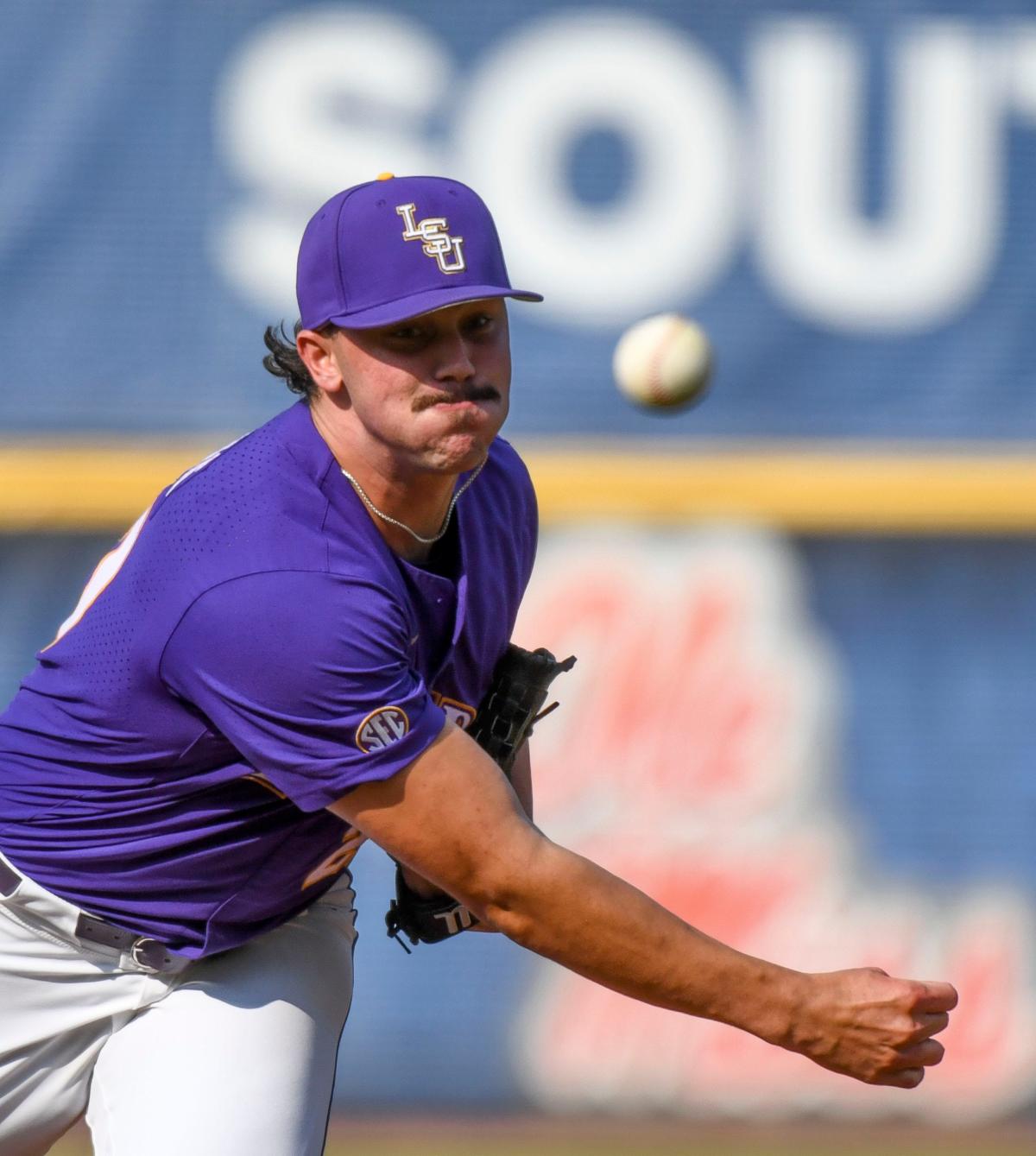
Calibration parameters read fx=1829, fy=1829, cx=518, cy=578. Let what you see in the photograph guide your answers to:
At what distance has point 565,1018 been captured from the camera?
17.3 feet

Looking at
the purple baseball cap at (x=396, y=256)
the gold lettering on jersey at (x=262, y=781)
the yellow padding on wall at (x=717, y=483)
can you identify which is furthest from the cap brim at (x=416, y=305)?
the yellow padding on wall at (x=717, y=483)

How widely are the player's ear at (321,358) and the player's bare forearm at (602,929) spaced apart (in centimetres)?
56

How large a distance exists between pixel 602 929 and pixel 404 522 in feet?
2.19

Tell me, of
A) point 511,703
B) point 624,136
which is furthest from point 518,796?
point 624,136

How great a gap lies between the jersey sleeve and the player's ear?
0.36 m

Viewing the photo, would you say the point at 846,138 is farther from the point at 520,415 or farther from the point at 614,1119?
the point at 614,1119

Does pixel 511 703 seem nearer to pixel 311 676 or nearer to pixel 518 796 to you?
pixel 518 796

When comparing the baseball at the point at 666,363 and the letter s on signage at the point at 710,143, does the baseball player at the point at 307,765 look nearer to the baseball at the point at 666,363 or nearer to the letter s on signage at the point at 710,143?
the baseball at the point at 666,363

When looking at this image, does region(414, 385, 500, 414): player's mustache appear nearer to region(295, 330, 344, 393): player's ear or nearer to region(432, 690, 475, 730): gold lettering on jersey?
region(295, 330, 344, 393): player's ear

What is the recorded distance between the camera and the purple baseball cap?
2.55m

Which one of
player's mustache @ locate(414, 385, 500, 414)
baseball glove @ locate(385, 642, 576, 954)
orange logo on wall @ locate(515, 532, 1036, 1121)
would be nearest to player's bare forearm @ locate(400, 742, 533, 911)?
baseball glove @ locate(385, 642, 576, 954)

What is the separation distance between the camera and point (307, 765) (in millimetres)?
2490

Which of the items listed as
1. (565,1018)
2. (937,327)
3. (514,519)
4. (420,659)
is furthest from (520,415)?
(420,659)

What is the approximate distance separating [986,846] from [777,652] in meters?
0.83
